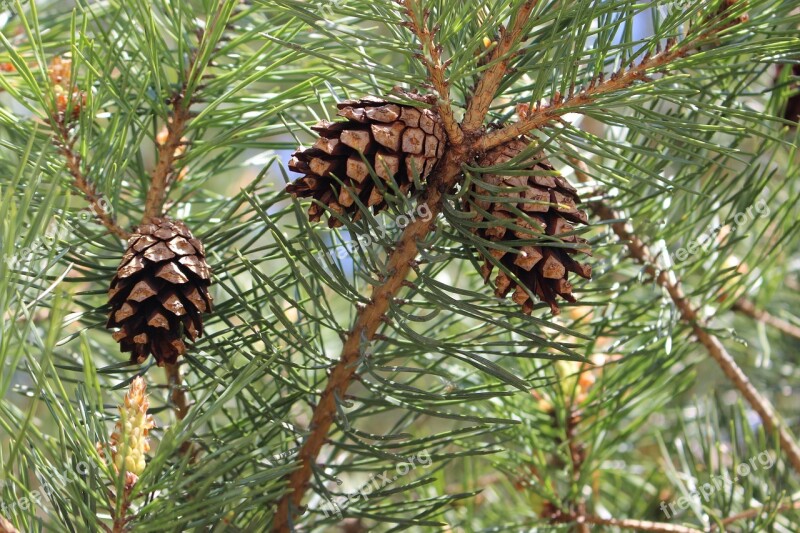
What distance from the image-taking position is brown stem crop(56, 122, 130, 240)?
630 mm

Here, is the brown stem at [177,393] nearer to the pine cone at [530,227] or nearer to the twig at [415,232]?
the twig at [415,232]

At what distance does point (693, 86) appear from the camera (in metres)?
0.72

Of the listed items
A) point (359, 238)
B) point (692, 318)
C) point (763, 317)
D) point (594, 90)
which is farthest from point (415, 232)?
point (763, 317)

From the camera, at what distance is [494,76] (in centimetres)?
53

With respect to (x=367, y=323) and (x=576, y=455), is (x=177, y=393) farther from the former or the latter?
(x=576, y=455)

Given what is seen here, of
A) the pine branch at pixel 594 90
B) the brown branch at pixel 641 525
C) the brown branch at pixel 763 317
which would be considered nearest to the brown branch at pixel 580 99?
the pine branch at pixel 594 90

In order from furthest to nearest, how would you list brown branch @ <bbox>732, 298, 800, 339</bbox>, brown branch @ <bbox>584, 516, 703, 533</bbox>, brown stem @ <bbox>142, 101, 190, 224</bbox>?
1. brown branch @ <bbox>732, 298, 800, 339</bbox>
2. brown branch @ <bbox>584, 516, 703, 533</bbox>
3. brown stem @ <bbox>142, 101, 190, 224</bbox>

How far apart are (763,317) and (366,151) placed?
0.87m

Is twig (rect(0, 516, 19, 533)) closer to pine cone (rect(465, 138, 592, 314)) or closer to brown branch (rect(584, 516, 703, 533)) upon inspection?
pine cone (rect(465, 138, 592, 314))

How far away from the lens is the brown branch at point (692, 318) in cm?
79

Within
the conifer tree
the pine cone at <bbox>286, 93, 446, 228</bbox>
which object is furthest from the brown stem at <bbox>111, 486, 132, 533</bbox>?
the pine cone at <bbox>286, 93, 446, 228</bbox>

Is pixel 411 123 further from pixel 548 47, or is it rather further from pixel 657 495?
pixel 657 495

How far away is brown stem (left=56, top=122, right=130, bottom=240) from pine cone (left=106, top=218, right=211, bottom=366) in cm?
8

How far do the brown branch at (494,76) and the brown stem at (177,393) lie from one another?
316 mm
